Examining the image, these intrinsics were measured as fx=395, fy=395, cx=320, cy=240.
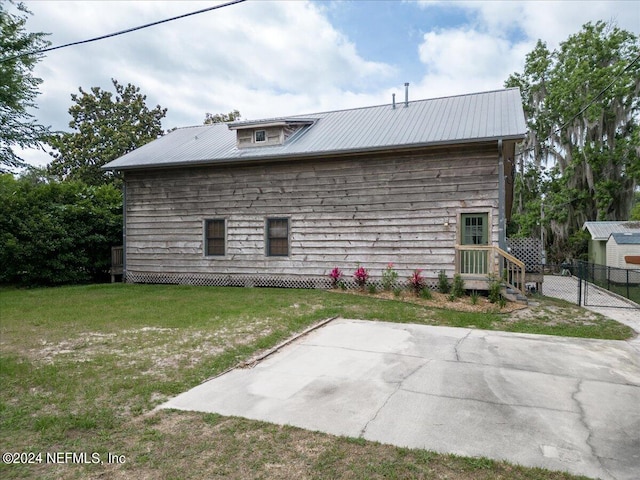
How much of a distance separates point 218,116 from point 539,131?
25.5 metres

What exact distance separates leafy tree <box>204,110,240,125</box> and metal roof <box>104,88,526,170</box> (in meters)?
19.7

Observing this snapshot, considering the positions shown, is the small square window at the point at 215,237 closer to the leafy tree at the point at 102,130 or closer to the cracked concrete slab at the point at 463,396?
the cracked concrete slab at the point at 463,396

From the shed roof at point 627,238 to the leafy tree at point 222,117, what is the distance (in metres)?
28.5

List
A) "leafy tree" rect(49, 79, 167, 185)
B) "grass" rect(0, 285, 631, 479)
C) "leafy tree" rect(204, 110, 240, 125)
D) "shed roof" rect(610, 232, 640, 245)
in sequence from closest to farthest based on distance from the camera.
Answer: "grass" rect(0, 285, 631, 479) < "shed roof" rect(610, 232, 640, 245) < "leafy tree" rect(49, 79, 167, 185) < "leafy tree" rect(204, 110, 240, 125)

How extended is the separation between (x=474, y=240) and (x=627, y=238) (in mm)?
9933

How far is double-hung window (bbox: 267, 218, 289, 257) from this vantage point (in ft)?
41.5

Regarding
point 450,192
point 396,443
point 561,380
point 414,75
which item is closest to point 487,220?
point 450,192

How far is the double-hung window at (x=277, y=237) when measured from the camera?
12664 millimetres

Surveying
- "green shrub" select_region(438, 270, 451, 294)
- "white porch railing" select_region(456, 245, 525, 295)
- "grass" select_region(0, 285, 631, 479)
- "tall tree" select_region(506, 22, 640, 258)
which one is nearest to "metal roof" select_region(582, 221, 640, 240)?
"tall tree" select_region(506, 22, 640, 258)

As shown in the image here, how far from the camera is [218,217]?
13.2 metres

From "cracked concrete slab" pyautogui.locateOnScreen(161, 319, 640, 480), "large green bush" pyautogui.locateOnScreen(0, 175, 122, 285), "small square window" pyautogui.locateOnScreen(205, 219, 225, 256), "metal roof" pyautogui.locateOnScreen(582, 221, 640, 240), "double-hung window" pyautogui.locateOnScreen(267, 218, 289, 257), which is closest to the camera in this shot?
"cracked concrete slab" pyautogui.locateOnScreen(161, 319, 640, 480)

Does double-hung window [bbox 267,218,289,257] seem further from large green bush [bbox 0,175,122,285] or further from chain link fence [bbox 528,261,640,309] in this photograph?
chain link fence [bbox 528,261,640,309]

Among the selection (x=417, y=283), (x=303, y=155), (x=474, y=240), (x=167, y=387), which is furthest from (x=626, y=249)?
(x=167, y=387)

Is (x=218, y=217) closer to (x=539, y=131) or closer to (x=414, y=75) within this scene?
(x=414, y=75)
